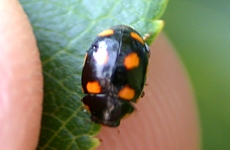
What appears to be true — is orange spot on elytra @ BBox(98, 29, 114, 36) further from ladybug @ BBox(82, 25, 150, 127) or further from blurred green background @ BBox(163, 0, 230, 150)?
blurred green background @ BBox(163, 0, 230, 150)

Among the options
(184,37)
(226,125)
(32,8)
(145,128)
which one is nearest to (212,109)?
(226,125)

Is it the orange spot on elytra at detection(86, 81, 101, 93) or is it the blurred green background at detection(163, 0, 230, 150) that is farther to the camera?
the blurred green background at detection(163, 0, 230, 150)

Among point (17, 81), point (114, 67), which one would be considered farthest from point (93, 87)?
point (17, 81)

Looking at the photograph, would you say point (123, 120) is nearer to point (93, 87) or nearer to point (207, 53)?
point (93, 87)

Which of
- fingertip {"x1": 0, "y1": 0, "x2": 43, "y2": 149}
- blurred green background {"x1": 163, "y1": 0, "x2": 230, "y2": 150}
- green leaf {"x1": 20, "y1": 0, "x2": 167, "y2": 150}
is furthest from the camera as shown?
blurred green background {"x1": 163, "y1": 0, "x2": 230, "y2": 150}

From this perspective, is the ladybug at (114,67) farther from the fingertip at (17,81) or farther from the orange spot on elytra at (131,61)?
the fingertip at (17,81)

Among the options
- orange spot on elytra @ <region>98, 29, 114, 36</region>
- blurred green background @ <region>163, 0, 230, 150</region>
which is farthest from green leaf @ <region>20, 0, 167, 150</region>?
blurred green background @ <region>163, 0, 230, 150</region>

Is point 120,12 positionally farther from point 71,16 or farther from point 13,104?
point 13,104

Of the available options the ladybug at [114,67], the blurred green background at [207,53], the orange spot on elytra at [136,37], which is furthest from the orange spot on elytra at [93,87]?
the blurred green background at [207,53]
